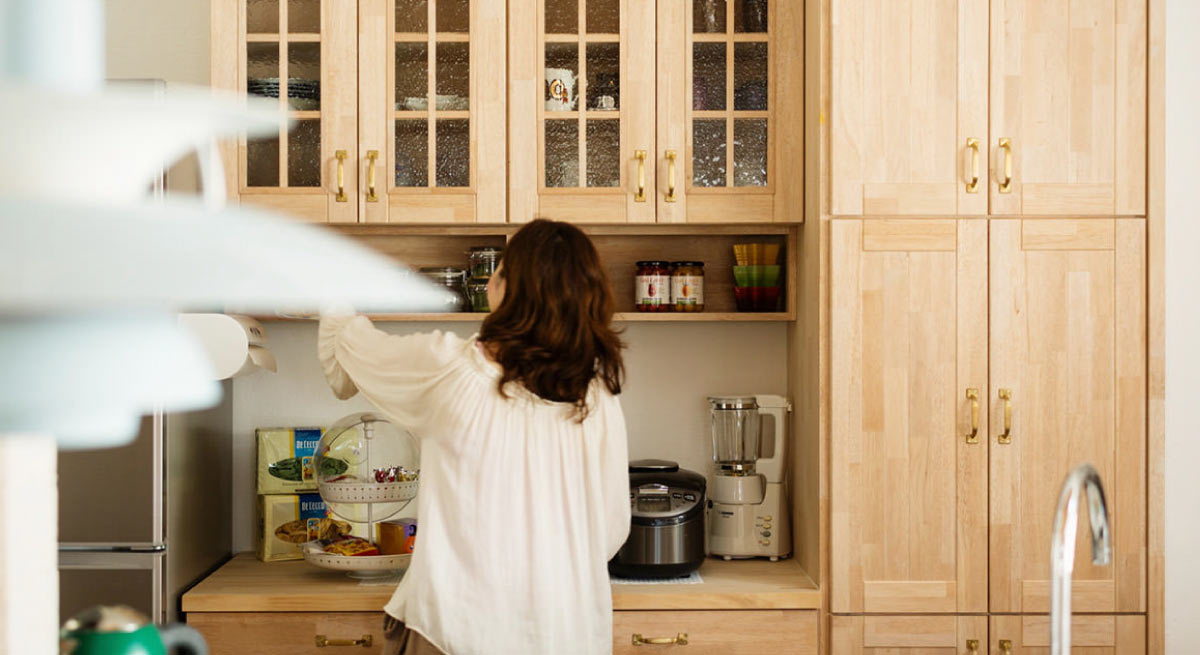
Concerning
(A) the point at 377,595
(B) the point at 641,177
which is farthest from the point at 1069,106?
(A) the point at 377,595

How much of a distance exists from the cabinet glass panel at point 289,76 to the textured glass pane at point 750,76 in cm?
103

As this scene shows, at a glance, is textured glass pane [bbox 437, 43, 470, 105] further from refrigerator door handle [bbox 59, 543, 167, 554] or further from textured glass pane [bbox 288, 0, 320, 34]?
refrigerator door handle [bbox 59, 543, 167, 554]

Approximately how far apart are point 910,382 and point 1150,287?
0.59m

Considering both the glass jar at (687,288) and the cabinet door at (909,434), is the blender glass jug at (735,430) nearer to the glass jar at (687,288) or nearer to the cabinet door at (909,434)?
the glass jar at (687,288)

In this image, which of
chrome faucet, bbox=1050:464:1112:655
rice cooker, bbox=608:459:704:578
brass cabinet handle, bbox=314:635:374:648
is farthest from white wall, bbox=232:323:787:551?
chrome faucet, bbox=1050:464:1112:655

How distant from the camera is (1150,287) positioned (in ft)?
8.87

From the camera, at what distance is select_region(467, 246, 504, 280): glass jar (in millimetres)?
3070

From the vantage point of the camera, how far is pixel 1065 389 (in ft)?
8.87

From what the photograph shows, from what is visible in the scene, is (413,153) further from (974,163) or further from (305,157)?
(974,163)

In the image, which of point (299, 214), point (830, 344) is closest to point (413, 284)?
point (830, 344)

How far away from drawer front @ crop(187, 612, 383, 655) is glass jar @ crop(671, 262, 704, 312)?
110 centimetres

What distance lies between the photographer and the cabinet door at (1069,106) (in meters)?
2.71

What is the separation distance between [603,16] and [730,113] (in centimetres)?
40

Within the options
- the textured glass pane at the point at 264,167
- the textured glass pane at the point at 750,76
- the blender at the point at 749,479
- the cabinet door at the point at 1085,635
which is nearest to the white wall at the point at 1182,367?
the cabinet door at the point at 1085,635
